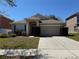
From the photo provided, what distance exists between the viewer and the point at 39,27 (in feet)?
132

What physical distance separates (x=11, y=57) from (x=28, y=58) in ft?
3.69

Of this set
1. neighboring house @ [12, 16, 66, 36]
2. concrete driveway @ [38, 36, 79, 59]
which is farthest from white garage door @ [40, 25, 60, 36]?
concrete driveway @ [38, 36, 79, 59]

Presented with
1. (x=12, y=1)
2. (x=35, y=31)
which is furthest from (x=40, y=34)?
(x=12, y=1)

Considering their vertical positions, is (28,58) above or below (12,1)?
below

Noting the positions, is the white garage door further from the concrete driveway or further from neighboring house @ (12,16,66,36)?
the concrete driveway

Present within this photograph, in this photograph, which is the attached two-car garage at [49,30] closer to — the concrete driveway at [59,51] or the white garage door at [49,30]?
the white garage door at [49,30]

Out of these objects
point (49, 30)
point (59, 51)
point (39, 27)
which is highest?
point (39, 27)

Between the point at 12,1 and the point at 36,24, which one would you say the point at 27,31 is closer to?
the point at 36,24

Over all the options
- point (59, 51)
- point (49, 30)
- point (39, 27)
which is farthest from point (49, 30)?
point (59, 51)

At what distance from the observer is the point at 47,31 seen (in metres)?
41.0

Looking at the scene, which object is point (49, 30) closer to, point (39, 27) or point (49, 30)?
point (49, 30)

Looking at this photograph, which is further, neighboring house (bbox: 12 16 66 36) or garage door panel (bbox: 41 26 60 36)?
garage door panel (bbox: 41 26 60 36)

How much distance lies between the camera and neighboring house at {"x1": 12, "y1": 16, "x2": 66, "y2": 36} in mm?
39969

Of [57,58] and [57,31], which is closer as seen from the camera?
[57,58]
